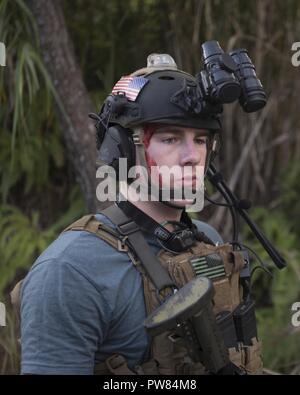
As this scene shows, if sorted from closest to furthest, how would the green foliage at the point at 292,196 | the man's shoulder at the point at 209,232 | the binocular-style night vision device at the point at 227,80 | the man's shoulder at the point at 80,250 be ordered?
the man's shoulder at the point at 80,250
the binocular-style night vision device at the point at 227,80
the man's shoulder at the point at 209,232
the green foliage at the point at 292,196

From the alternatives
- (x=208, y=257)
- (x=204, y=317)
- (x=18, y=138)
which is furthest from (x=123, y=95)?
(x=18, y=138)

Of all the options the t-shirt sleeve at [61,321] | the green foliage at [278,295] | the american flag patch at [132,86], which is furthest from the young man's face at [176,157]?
the green foliage at [278,295]

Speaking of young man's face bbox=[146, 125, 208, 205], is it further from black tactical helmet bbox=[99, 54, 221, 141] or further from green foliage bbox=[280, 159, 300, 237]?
green foliage bbox=[280, 159, 300, 237]

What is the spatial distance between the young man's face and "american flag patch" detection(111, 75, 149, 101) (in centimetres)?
11

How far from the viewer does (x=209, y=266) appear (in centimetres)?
166

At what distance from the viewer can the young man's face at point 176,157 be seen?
64.7 inches

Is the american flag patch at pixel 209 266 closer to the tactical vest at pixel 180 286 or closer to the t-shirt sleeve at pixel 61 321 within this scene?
the tactical vest at pixel 180 286

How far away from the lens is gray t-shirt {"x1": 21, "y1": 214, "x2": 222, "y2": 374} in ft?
4.77

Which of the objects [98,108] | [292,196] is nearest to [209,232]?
[98,108]

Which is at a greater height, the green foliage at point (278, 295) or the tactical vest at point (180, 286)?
the tactical vest at point (180, 286)

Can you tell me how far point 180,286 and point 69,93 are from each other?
57.5 inches

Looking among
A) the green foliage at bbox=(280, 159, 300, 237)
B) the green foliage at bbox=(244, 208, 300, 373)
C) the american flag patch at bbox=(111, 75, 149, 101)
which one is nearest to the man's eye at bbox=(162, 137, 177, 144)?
the american flag patch at bbox=(111, 75, 149, 101)

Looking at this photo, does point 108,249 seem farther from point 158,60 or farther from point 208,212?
point 208,212

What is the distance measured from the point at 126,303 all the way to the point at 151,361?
14 cm
